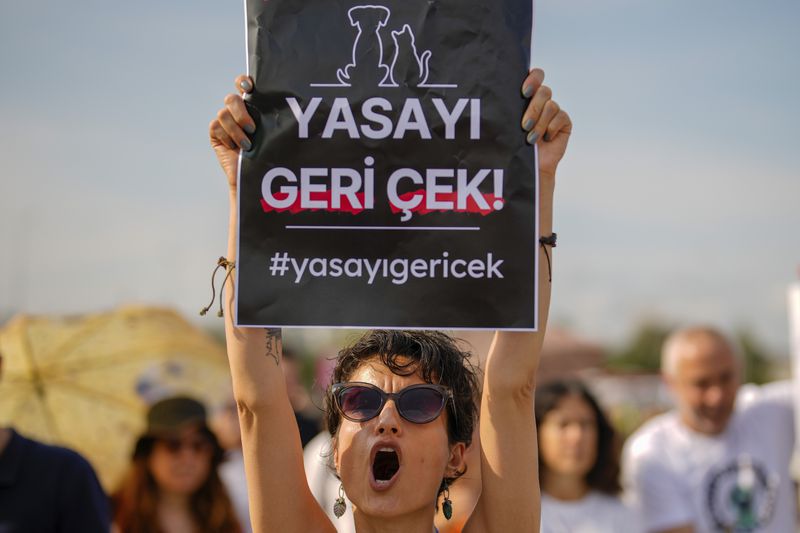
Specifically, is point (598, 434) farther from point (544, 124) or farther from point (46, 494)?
point (544, 124)

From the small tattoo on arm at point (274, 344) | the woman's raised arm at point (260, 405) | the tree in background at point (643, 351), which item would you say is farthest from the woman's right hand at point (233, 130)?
the tree in background at point (643, 351)

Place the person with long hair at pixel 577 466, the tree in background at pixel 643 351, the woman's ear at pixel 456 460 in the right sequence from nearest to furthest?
the woman's ear at pixel 456 460 < the person with long hair at pixel 577 466 < the tree in background at pixel 643 351

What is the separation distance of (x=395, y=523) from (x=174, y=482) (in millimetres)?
3025

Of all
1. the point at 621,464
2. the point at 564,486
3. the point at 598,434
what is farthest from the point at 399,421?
the point at 621,464

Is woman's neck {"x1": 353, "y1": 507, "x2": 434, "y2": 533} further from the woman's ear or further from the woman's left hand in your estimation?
the woman's left hand

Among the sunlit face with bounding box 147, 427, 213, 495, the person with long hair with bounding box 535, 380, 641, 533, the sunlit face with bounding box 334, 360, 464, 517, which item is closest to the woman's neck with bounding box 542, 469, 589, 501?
the person with long hair with bounding box 535, 380, 641, 533

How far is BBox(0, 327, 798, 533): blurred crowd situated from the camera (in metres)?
5.56

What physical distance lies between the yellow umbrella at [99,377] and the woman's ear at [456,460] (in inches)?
143

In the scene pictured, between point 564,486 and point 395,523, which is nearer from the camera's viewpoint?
point 395,523

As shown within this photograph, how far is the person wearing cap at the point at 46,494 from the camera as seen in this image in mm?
4191

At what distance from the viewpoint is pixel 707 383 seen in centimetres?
604

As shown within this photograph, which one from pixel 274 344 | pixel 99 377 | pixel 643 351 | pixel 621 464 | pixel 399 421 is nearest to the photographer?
pixel 399 421

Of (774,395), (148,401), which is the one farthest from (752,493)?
(148,401)

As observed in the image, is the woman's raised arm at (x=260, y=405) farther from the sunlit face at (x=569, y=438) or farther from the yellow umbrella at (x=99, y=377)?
the yellow umbrella at (x=99, y=377)
